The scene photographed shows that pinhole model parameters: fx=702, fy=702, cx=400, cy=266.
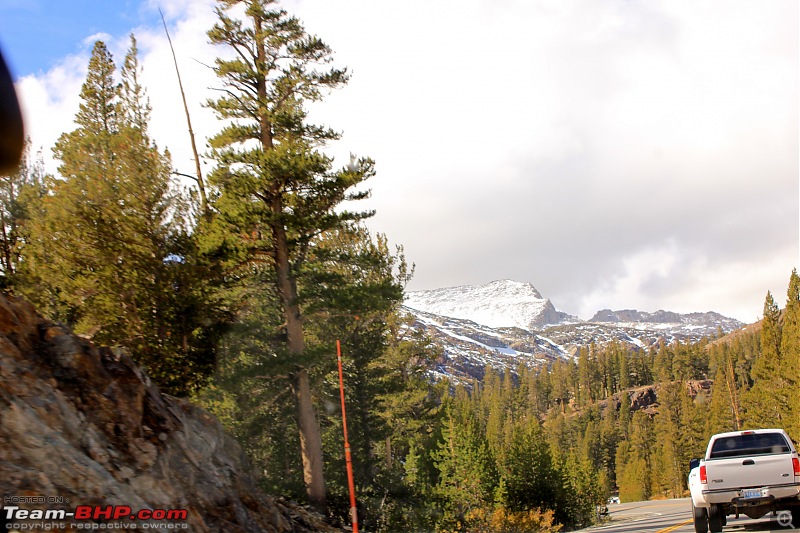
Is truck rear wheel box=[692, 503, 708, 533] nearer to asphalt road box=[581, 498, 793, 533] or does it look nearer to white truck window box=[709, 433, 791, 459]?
asphalt road box=[581, 498, 793, 533]

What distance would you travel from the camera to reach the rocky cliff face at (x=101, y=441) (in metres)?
10.3

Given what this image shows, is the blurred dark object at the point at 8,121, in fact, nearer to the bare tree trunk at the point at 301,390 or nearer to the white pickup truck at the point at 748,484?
the white pickup truck at the point at 748,484

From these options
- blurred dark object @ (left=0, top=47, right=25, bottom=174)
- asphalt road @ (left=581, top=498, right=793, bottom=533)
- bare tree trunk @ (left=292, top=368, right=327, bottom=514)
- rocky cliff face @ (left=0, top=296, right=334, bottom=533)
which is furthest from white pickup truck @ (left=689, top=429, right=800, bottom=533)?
blurred dark object @ (left=0, top=47, right=25, bottom=174)

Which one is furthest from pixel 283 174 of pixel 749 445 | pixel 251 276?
pixel 749 445

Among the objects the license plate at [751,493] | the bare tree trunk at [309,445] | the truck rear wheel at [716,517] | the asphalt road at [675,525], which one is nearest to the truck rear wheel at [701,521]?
the truck rear wheel at [716,517]

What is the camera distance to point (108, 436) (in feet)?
42.4

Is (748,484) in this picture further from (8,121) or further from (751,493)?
(8,121)

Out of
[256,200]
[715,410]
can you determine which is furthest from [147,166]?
[715,410]

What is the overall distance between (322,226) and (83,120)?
1614cm

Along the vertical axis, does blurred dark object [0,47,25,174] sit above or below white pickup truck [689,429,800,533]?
above

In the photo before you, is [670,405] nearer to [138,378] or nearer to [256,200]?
[256,200]

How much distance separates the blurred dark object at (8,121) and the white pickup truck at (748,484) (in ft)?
45.3

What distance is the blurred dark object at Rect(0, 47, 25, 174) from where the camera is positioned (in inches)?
79.8

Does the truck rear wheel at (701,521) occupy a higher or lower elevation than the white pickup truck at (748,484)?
lower
